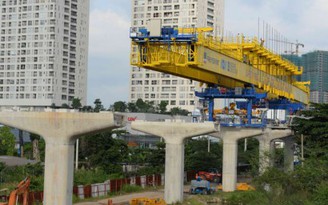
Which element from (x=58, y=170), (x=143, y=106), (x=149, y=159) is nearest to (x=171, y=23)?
(x=143, y=106)

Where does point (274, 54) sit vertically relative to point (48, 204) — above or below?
above

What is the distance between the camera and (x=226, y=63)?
47.6 metres

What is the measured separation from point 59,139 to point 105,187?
19.0m

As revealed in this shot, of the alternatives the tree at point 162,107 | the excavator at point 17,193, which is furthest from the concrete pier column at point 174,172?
the tree at point 162,107

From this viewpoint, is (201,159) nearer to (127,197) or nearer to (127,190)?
(127,190)

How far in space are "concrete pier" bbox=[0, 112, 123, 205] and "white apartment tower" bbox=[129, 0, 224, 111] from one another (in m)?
94.3

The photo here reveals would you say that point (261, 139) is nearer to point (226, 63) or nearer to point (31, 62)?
point (226, 63)

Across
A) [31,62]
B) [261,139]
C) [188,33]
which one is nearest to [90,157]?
[261,139]

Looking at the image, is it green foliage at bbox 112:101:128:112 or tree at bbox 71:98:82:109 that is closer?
tree at bbox 71:98:82:109

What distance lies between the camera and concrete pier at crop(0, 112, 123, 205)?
101 ft

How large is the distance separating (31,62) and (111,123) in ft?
294

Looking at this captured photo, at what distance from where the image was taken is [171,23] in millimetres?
128375

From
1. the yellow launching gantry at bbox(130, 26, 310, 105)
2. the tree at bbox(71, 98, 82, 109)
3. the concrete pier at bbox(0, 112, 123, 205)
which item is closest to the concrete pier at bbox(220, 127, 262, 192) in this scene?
the yellow launching gantry at bbox(130, 26, 310, 105)

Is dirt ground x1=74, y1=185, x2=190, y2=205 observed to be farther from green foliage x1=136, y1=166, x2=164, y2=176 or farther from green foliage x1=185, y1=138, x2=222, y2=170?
green foliage x1=185, y1=138, x2=222, y2=170
